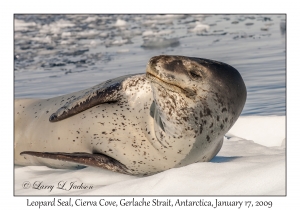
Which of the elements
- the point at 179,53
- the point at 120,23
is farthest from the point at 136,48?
the point at 120,23

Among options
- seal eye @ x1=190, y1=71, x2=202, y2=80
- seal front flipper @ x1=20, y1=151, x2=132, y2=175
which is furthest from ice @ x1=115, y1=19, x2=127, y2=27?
seal eye @ x1=190, y1=71, x2=202, y2=80

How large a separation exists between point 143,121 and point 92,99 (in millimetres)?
502

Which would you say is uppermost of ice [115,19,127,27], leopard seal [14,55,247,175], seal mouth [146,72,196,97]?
ice [115,19,127,27]

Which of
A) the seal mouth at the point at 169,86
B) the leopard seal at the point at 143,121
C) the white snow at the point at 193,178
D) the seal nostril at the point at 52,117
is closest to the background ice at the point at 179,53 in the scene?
the white snow at the point at 193,178

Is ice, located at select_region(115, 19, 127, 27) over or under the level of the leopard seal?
over

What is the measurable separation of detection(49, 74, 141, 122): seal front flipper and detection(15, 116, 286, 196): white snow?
492mm

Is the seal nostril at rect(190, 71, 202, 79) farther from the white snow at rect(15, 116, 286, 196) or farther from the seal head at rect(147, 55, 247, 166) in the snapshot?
the white snow at rect(15, 116, 286, 196)

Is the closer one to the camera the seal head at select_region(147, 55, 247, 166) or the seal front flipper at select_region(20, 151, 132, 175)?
the seal head at select_region(147, 55, 247, 166)

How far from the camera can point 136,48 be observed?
38.9 feet

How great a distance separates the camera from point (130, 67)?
31.9 feet

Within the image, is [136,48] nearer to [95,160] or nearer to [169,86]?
[95,160]

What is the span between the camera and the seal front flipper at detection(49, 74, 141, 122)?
512 centimetres
